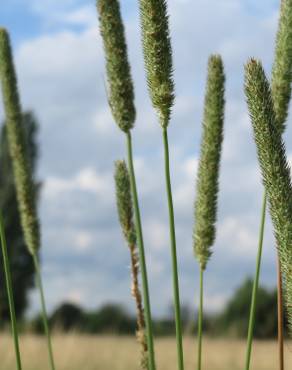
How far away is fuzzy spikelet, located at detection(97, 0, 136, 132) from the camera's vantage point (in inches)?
101

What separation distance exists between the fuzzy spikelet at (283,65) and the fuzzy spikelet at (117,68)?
0.69 m

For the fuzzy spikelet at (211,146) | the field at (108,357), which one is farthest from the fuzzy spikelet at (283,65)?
the field at (108,357)

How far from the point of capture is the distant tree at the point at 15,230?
33.1m

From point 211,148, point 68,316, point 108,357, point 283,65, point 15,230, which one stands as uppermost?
point 283,65

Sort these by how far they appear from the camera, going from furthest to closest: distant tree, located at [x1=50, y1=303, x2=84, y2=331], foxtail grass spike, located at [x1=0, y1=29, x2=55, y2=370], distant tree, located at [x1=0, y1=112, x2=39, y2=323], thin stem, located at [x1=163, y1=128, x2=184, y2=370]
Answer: distant tree, located at [x1=50, y1=303, x2=84, y2=331], distant tree, located at [x1=0, y1=112, x2=39, y2=323], foxtail grass spike, located at [x1=0, y1=29, x2=55, y2=370], thin stem, located at [x1=163, y1=128, x2=184, y2=370]

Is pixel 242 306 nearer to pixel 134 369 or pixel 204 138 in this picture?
pixel 134 369

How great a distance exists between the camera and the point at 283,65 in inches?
119

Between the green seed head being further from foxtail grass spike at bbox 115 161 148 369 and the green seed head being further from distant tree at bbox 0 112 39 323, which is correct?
distant tree at bbox 0 112 39 323

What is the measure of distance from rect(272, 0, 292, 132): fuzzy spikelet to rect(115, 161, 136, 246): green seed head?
65 cm

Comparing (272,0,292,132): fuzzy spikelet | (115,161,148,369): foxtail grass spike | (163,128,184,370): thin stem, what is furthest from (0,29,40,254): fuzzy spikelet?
(163,128,184,370): thin stem

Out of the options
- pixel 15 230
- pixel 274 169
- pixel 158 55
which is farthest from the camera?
pixel 15 230

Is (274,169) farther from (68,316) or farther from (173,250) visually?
(68,316)

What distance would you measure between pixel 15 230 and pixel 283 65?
1252 inches

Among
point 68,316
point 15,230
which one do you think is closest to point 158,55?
point 15,230
